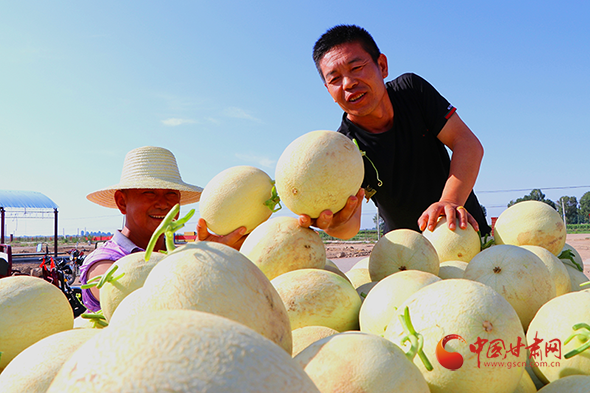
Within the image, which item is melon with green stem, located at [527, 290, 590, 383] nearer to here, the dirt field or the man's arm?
the man's arm

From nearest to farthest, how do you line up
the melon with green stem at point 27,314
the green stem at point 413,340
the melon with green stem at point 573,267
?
Answer: the green stem at point 413,340 → the melon with green stem at point 27,314 → the melon with green stem at point 573,267

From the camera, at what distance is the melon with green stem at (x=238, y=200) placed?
2314 millimetres

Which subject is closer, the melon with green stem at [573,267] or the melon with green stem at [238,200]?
the melon with green stem at [573,267]

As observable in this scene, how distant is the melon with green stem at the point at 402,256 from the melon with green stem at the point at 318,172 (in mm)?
341

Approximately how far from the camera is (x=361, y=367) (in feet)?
2.82

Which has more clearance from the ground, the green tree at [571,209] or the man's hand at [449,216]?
the man's hand at [449,216]

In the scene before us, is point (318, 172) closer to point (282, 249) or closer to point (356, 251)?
point (282, 249)

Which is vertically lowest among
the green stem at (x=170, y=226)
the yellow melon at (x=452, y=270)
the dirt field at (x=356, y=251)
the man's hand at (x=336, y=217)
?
the dirt field at (x=356, y=251)

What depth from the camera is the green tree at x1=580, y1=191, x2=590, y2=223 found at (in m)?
72.7

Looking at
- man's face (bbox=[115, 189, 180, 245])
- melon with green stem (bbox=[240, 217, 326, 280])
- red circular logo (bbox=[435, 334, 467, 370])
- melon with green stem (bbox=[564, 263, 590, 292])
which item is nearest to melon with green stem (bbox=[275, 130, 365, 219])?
melon with green stem (bbox=[240, 217, 326, 280])

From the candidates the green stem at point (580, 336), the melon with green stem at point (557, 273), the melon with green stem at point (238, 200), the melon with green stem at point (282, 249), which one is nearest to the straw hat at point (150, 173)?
the melon with green stem at point (238, 200)

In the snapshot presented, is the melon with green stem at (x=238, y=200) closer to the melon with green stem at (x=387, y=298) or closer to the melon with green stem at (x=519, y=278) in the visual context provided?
the melon with green stem at (x=387, y=298)

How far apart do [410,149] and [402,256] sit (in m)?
1.72

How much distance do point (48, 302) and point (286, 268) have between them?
37.3 inches
